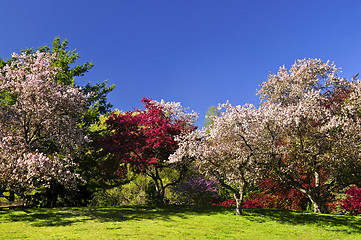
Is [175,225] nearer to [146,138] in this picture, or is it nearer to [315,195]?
[146,138]

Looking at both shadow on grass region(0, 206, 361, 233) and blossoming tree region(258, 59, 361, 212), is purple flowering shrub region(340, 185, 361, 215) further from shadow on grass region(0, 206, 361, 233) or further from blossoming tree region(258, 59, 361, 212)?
shadow on grass region(0, 206, 361, 233)

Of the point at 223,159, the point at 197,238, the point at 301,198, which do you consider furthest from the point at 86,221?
the point at 301,198

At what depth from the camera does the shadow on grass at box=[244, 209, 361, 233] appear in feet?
50.7

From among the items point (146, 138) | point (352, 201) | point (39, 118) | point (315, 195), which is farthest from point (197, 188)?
point (39, 118)

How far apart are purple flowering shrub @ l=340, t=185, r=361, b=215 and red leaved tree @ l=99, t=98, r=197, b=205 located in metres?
Result: 12.0

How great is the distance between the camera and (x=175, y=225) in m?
13.7

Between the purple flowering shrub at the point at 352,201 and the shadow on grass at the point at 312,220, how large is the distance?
11.5ft

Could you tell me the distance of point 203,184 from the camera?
24812 millimetres

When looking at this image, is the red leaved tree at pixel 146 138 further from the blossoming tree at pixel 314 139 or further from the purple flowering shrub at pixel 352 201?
the purple flowering shrub at pixel 352 201

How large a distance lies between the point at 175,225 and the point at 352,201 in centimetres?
1447

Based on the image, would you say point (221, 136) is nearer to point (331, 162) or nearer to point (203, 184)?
point (331, 162)

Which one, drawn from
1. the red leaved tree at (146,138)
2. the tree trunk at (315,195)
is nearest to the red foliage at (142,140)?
the red leaved tree at (146,138)

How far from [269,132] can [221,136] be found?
3.15m

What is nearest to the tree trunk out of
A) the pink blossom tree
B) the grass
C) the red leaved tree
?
the grass
